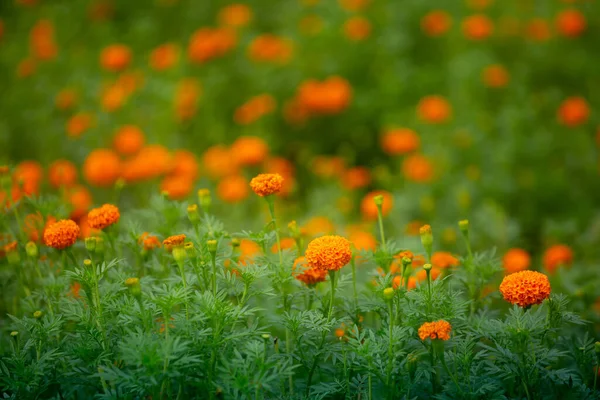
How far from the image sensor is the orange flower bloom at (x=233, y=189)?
10.3ft

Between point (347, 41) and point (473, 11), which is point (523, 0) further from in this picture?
point (347, 41)

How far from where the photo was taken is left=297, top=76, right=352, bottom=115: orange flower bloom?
3668 mm

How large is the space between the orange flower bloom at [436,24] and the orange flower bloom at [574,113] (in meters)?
1.04

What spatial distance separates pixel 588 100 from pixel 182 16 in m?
3.21

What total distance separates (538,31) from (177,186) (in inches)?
107

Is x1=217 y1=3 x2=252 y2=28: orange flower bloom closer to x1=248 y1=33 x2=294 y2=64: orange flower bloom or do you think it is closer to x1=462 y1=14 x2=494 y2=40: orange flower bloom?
x1=248 y1=33 x2=294 y2=64: orange flower bloom

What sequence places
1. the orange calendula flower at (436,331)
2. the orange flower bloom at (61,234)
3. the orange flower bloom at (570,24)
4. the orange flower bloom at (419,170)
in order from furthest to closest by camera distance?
1. the orange flower bloom at (570,24)
2. the orange flower bloom at (419,170)
3. the orange flower bloom at (61,234)
4. the orange calendula flower at (436,331)

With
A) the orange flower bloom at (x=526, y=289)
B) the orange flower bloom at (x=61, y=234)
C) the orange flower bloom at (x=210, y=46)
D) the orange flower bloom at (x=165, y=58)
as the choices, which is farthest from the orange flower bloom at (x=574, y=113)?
the orange flower bloom at (x=61, y=234)

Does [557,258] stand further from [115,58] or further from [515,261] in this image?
[115,58]

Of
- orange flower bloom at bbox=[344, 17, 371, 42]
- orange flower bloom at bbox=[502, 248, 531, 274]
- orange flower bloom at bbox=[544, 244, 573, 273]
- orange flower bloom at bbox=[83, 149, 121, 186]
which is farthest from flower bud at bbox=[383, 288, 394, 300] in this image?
orange flower bloom at bbox=[344, 17, 371, 42]

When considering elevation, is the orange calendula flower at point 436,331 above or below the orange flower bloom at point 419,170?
above

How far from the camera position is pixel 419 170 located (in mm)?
3289

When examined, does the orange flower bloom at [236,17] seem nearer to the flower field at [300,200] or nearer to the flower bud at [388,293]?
the flower field at [300,200]

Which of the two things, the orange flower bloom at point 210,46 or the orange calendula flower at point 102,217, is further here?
the orange flower bloom at point 210,46
